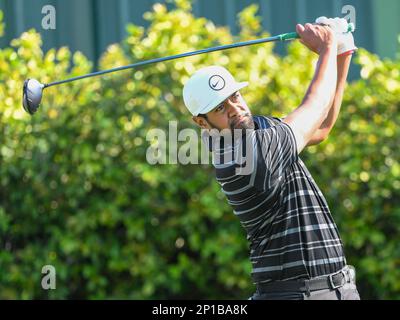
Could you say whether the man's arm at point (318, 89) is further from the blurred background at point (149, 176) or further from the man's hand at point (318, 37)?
→ the blurred background at point (149, 176)

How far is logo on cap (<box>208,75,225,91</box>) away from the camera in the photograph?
3758 millimetres

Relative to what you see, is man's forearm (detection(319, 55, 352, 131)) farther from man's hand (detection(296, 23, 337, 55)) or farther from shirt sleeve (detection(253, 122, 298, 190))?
shirt sleeve (detection(253, 122, 298, 190))

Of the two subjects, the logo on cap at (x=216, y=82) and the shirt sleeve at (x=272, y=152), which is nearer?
the shirt sleeve at (x=272, y=152)

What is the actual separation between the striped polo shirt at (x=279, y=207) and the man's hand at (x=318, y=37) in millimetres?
334

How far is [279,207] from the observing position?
3.79 metres

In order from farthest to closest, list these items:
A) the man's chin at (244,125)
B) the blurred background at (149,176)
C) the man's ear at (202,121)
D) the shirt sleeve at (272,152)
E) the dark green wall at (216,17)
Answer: the dark green wall at (216,17) < the blurred background at (149,176) < the man's ear at (202,121) < the man's chin at (244,125) < the shirt sleeve at (272,152)

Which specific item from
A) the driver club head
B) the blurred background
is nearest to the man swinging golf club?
the driver club head

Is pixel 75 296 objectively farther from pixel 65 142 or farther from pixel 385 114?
pixel 385 114

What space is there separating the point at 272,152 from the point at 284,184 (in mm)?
212

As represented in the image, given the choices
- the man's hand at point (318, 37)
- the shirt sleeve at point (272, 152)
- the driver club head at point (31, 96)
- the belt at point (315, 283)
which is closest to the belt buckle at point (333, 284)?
the belt at point (315, 283)

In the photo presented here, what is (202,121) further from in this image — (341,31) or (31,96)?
(31,96)

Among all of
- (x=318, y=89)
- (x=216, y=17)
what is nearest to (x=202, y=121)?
(x=318, y=89)

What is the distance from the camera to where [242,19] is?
6.23 meters

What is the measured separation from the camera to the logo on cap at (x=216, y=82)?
3758 millimetres
